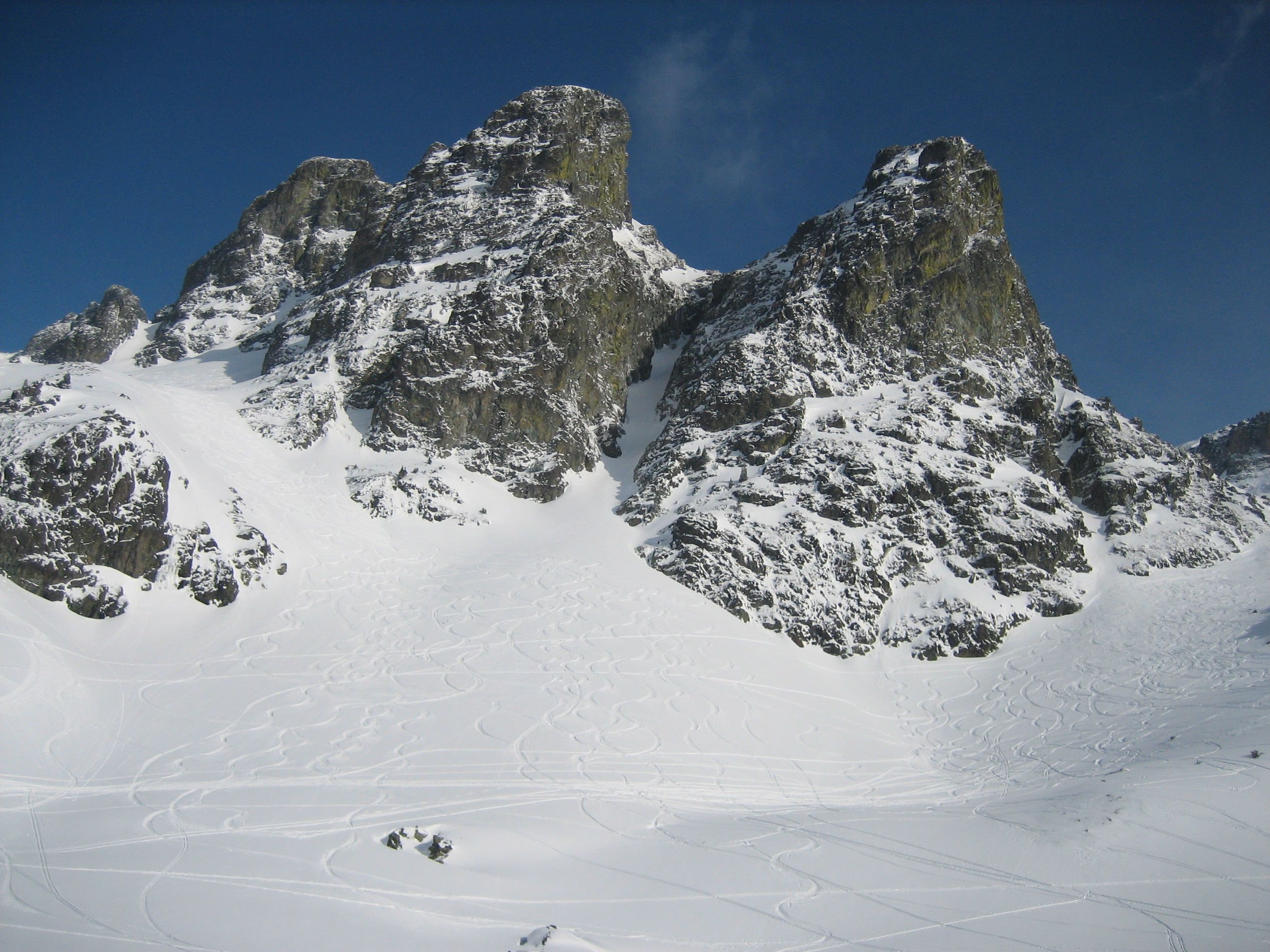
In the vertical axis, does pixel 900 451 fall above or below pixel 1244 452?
below

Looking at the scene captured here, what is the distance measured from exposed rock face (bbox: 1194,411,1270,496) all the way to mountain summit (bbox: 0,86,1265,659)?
85.5 feet

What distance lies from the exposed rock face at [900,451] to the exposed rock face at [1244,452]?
26057 millimetres

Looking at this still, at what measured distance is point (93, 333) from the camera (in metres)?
49.2

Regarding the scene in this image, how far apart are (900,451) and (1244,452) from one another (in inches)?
1897

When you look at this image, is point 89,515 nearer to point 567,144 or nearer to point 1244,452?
point 567,144

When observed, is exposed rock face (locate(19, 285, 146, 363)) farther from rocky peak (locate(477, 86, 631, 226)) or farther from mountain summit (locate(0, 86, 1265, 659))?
rocky peak (locate(477, 86, 631, 226))

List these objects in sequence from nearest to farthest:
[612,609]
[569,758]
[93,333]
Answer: [569,758] → [612,609] → [93,333]

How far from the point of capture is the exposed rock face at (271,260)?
48.1 m

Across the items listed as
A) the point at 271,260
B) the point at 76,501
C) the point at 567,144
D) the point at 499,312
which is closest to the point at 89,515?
the point at 76,501

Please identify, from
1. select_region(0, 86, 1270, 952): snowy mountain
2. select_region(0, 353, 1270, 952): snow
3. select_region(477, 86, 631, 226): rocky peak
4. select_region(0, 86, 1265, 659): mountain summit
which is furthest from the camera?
select_region(477, 86, 631, 226): rocky peak

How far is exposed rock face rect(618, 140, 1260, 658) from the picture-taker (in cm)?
2466

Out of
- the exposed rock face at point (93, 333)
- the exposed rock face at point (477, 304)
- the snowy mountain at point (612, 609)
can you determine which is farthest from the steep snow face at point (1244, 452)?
the exposed rock face at point (93, 333)

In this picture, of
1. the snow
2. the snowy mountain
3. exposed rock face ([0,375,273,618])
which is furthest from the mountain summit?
the snow

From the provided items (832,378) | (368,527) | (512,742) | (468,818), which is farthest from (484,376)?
(468,818)
